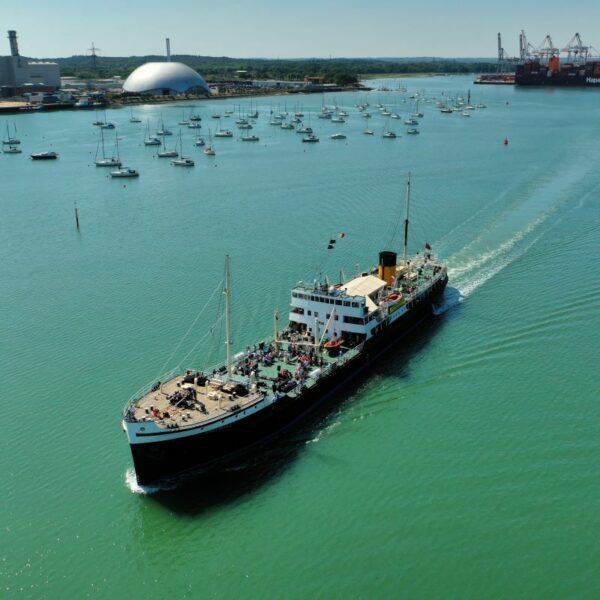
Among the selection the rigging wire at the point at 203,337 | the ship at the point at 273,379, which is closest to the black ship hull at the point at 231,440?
the ship at the point at 273,379

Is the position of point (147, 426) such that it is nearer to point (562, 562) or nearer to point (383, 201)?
point (562, 562)

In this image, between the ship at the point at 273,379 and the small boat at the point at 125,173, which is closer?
the ship at the point at 273,379

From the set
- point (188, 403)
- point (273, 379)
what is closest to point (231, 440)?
point (188, 403)

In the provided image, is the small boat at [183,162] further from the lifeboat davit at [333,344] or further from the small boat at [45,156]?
the lifeboat davit at [333,344]

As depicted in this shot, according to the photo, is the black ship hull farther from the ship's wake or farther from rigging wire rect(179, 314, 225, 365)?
the ship's wake

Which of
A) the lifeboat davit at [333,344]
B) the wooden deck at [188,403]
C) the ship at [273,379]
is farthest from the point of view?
the lifeboat davit at [333,344]

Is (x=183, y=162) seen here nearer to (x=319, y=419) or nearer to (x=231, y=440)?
(x=319, y=419)

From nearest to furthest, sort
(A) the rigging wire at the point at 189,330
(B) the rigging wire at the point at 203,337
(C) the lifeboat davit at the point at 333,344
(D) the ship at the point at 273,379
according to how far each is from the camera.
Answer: (D) the ship at the point at 273,379, (C) the lifeboat davit at the point at 333,344, (A) the rigging wire at the point at 189,330, (B) the rigging wire at the point at 203,337

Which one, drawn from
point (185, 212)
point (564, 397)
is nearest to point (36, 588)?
point (564, 397)
